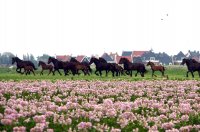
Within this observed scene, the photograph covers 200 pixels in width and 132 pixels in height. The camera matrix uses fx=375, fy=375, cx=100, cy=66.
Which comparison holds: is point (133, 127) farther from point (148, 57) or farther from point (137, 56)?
point (148, 57)

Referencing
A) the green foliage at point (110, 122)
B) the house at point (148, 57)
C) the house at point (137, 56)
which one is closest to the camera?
the green foliage at point (110, 122)

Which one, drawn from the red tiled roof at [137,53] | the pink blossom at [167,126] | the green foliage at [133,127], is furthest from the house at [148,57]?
the pink blossom at [167,126]

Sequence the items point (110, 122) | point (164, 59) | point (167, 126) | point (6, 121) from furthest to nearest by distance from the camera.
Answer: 1. point (164, 59)
2. point (110, 122)
3. point (167, 126)
4. point (6, 121)

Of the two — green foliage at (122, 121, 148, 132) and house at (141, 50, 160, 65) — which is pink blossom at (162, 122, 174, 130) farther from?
house at (141, 50, 160, 65)

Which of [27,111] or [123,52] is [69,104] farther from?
[123,52]

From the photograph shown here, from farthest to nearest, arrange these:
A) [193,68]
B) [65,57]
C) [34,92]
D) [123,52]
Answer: [123,52] < [65,57] < [193,68] < [34,92]

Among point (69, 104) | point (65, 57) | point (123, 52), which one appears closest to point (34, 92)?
point (69, 104)

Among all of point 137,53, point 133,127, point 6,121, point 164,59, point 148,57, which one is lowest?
point 133,127

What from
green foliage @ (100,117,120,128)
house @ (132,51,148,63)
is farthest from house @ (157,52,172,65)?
green foliage @ (100,117,120,128)

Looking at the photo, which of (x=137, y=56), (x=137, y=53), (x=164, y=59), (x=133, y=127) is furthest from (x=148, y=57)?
(x=133, y=127)

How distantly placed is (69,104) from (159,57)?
16996 cm

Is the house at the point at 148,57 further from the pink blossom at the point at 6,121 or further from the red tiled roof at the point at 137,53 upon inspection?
the pink blossom at the point at 6,121

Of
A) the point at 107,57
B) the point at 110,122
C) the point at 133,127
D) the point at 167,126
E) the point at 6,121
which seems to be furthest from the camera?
the point at 107,57

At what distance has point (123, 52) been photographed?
582ft
